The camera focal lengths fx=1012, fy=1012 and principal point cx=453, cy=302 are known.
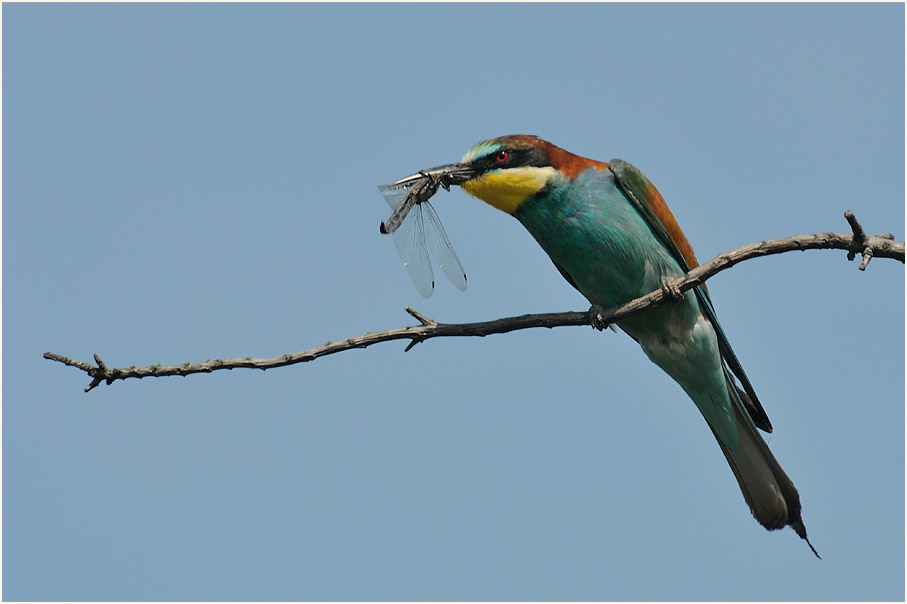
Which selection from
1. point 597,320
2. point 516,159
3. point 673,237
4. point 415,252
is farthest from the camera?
point 673,237

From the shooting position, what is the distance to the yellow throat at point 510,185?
4539mm

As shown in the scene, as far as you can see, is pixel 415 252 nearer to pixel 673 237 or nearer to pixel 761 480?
pixel 673 237

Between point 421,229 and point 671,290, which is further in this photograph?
point 421,229

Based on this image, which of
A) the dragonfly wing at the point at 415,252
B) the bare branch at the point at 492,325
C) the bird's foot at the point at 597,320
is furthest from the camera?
the dragonfly wing at the point at 415,252

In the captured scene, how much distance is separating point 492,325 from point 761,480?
71.1 inches

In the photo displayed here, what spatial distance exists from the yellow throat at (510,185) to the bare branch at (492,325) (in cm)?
71

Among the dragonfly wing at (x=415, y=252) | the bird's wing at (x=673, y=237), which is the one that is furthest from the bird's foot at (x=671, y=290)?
the dragonfly wing at (x=415, y=252)

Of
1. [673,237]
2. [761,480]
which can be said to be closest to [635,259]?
[673,237]

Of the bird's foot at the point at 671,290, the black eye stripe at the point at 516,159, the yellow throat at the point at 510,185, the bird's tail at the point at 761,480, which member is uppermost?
the black eye stripe at the point at 516,159

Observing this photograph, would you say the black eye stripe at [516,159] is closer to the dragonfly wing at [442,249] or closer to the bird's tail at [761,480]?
the dragonfly wing at [442,249]

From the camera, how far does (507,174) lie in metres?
4.57

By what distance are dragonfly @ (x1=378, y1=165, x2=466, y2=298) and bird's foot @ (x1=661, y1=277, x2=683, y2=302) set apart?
0.87 meters

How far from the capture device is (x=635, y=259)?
15.0ft

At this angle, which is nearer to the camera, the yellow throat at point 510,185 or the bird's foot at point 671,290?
the bird's foot at point 671,290
